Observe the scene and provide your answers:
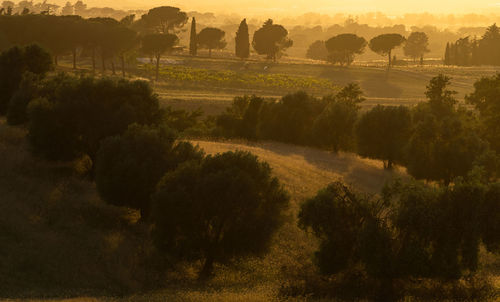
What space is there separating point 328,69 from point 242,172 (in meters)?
108

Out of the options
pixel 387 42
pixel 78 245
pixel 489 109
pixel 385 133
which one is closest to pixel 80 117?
pixel 78 245

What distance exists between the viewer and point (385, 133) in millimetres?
54250

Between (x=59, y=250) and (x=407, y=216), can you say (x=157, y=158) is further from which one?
(x=407, y=216)

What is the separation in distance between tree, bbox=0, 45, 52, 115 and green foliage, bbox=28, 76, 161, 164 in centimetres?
1493

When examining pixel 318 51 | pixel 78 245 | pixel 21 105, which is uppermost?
pixel 318 51

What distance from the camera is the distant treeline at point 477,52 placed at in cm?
15975

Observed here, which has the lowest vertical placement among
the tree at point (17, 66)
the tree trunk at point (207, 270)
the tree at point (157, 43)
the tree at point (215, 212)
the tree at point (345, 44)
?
the tree trunk at point (207, 270)

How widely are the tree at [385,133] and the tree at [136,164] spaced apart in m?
27.2

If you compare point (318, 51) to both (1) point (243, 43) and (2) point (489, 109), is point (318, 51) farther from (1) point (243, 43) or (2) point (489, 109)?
(2) point (489, 109)

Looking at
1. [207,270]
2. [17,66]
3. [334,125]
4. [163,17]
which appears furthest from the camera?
[163,17]

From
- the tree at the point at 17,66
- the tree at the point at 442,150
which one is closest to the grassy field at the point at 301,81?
the tree at the point at 17,66

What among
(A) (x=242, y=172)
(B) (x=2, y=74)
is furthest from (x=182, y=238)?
(B) (x=2, y=74)

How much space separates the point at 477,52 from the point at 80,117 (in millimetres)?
151105

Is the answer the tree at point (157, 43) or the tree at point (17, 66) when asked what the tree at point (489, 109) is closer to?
the tree at point (17, 66)
